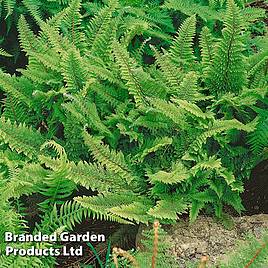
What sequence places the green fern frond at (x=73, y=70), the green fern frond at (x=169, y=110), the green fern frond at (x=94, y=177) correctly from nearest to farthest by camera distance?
the green fern frond at (x=94, y=177)
the green fern frond at (x=169, y=110)
the green fern frond at (x=73, y=70)

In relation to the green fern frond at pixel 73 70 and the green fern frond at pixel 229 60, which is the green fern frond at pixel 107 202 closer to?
the green fern frond at pixel 73 70

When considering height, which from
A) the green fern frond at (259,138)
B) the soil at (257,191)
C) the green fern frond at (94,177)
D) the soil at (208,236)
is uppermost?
the green fern frond at (259,138)

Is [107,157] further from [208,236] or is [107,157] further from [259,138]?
[259,138]

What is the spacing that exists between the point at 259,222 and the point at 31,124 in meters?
1.88

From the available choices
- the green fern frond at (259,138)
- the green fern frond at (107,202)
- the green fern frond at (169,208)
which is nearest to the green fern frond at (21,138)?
the green fern frond at (107,202)

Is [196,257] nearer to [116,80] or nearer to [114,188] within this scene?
[114,188]

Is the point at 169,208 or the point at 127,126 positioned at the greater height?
the point at 127,126

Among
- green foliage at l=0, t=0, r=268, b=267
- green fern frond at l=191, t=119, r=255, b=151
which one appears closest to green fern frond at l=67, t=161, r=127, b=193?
green foliage at l=0, t=0, r=268, b=267

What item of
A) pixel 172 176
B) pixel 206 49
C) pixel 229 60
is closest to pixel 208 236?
pixel 172 176

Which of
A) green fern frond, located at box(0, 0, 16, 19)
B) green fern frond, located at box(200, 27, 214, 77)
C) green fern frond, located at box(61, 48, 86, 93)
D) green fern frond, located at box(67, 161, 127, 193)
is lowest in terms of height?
green fern frond, located at box(67, 161, 127, 193)

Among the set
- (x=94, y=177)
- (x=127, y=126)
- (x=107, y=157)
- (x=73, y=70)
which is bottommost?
(x=94, y=177)

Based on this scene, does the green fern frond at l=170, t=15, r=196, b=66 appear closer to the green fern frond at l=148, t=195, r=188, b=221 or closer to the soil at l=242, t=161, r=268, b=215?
the soil at l=242, t=161, r=268, b=215

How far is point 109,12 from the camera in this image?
15.7 feet

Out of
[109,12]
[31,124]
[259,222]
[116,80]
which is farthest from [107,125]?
[259,222]
